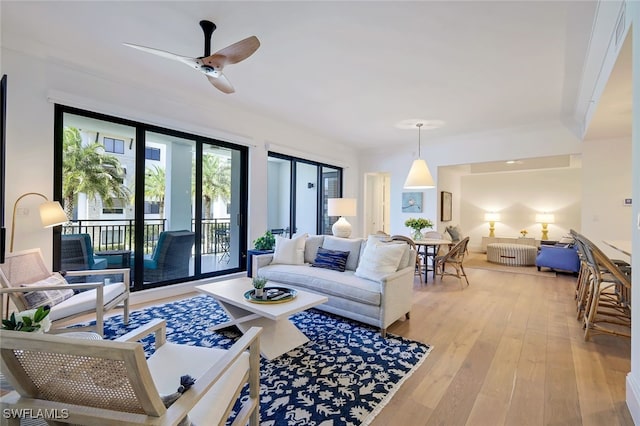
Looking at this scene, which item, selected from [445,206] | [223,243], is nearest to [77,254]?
[223,243]

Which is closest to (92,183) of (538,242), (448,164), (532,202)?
(448,164)

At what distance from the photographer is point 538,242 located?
25.5ft

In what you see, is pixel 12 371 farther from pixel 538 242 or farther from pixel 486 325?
pixel 538 242

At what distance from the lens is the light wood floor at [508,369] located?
177 cm

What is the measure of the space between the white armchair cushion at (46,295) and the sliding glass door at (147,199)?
72cm

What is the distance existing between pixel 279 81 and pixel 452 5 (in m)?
2.16

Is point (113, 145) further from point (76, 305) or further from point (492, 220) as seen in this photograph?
point (492, 220)

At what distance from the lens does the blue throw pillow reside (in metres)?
3.80

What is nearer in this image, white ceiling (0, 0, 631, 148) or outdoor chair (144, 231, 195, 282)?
white ceiling (0, 0, 631, 148)

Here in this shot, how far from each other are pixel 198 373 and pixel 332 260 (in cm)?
253

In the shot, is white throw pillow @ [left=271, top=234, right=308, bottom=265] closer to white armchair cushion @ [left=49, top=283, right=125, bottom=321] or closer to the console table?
white armchair cushion @ [left=49, top=283, right=125, bottom=321]

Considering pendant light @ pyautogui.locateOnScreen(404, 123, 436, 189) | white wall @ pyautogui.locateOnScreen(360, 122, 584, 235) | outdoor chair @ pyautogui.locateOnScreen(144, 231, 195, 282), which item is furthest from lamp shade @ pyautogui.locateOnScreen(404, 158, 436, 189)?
outdoor chair @ pyautogui.locateOnScreen(144, 231, 195, 282)

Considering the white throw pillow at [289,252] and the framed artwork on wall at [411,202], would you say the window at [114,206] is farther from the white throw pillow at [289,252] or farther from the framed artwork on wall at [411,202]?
the framed artwork on wall at [411,202]

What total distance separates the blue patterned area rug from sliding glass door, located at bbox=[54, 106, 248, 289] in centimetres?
92
